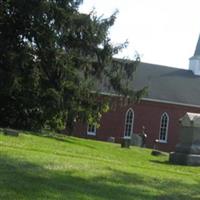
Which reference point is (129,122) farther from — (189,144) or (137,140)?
(189,144)

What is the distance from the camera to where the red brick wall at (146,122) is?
56906 millimetres

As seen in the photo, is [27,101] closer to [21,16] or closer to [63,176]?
[21,16]

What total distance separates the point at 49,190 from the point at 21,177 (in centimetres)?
101

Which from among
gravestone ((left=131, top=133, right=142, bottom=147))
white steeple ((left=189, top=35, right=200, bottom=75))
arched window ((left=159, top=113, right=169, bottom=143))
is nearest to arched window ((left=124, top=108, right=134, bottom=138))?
arched window ((left=159, top=113, right=169, bottom=143))

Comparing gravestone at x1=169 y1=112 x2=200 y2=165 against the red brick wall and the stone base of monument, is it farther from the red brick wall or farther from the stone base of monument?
the red brick wall

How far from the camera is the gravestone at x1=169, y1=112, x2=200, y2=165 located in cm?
2369

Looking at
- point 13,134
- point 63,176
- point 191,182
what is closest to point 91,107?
point 13,134

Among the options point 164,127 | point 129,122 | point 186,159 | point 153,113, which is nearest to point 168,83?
point 153,113

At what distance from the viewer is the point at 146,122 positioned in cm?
5828

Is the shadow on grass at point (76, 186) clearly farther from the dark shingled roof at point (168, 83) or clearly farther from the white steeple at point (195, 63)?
the white steeple at point (195, 63)

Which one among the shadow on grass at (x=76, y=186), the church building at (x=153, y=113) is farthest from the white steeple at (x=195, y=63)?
the shadow on grass at (x=76, y=186)

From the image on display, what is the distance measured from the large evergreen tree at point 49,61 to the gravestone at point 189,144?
29.5ft

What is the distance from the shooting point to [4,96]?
32969 mm

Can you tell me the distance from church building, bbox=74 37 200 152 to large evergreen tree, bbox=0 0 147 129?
68.4ft
